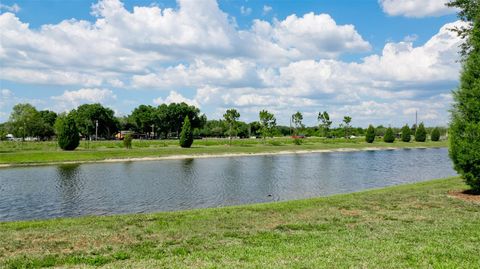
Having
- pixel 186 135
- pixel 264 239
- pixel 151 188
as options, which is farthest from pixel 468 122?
pixel 186 135

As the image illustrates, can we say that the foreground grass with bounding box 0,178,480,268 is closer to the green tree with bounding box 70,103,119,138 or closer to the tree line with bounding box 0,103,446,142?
the tree line with bounding box 0,103,446,142

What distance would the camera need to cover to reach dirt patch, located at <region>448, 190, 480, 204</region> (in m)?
17.6

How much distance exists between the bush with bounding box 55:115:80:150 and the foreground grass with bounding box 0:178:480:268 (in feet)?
158

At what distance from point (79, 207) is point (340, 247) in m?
16.5

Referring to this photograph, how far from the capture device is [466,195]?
18.8 metres

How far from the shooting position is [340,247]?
362 inches

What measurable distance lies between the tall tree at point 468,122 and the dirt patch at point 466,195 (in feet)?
1.45

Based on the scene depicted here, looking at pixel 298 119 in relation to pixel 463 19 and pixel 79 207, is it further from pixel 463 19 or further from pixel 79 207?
pixel 79 207

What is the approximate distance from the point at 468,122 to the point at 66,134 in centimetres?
5427

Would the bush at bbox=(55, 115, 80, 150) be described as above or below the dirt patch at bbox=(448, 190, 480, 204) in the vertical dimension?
above

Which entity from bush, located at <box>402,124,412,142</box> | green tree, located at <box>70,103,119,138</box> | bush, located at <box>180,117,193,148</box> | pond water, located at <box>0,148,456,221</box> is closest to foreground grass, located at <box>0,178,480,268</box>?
pond water, located at <box>0,148,456,221</box>

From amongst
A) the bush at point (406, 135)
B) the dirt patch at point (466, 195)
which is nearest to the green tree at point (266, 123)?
the bush at point (406, 135)

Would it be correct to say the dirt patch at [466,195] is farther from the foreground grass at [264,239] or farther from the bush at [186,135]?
the bush at [186,135]

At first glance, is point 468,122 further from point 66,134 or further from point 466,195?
point 66,134
